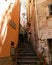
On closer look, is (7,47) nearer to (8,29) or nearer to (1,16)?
(8,29)

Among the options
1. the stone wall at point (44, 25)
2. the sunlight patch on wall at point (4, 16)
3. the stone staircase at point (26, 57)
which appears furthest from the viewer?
the stone staircase at point (26, 57)

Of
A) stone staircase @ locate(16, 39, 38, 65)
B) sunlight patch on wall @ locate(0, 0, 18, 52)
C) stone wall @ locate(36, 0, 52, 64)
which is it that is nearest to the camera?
sunlight patch on wall @ locate(0, 0, 18, 52)

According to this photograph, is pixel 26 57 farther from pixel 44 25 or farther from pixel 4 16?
pixel 4 16

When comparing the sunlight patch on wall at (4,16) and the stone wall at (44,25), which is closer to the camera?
the sunlight patch on wall at (4,16)

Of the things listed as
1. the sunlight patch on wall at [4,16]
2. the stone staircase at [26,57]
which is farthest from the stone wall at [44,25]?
the sunlight patch on wall at [4,16]

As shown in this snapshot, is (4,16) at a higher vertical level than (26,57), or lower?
higher

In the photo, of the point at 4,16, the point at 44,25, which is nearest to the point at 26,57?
the point at 44,25

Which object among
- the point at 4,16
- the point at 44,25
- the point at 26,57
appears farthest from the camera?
the point at 26,57

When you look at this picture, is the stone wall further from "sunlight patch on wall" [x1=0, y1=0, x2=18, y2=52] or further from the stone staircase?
"sunlight patch on wall" [x1=0, y1=0, x2=18, y2=52]

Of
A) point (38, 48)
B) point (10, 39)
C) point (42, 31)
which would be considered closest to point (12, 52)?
point (10, 39)

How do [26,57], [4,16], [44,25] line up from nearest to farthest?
[4,16] → [44,25] → [26,57]

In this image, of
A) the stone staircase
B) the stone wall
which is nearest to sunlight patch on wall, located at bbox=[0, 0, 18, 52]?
the stone wall

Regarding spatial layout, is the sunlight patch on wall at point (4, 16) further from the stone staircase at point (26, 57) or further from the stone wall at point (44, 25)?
the stone staircase at point (26, 57)

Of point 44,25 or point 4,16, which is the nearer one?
point 4,16
